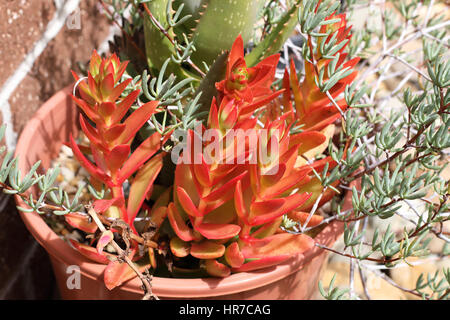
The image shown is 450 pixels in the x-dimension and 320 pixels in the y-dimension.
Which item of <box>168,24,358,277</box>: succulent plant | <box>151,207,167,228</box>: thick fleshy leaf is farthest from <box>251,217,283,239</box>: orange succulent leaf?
<box>151,207,167,228</box>: thick fleshy leaf

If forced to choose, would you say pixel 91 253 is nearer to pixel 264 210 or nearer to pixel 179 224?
pixel 179 224

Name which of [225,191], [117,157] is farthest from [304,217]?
[117,157]

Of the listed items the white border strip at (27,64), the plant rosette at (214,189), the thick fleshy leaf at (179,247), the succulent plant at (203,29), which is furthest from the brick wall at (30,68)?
the thick fleshy leaf at (179,247)

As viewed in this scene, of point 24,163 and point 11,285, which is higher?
point 24,163

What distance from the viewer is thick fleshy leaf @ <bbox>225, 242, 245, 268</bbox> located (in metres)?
0.60

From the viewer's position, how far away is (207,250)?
0.61 metres

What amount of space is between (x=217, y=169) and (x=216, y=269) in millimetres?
145

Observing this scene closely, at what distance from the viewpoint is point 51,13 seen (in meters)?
0.82

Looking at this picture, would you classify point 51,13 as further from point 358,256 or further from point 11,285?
point 358,256

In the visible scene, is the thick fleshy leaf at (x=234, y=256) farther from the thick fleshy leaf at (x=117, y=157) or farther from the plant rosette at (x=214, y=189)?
the thick fleshy leaf at (x=117, y=157)

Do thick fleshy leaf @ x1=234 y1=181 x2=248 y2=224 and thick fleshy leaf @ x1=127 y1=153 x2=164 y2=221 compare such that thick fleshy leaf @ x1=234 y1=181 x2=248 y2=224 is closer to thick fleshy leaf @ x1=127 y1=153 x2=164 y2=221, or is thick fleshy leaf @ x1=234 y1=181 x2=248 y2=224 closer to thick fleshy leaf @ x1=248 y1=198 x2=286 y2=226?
thick fleshy leaf @ x1=248 y1=198 x2=286 y2=226

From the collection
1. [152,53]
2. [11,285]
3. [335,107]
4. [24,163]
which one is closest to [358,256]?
[335,107]

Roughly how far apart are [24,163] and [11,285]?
0.87 ft

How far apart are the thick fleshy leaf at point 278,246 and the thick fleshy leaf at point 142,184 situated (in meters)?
0.14
